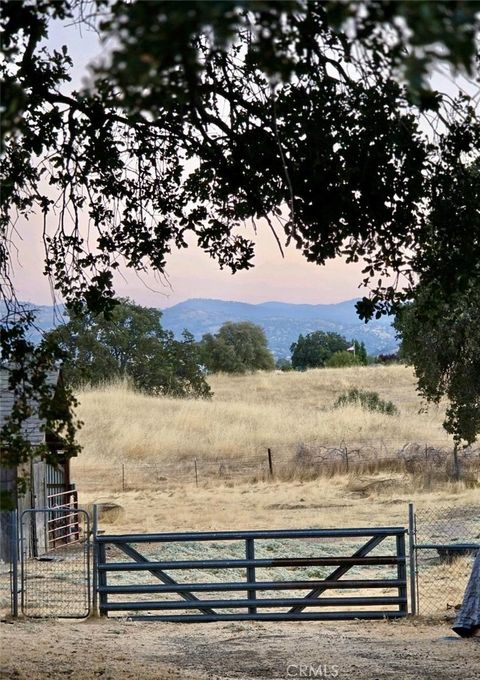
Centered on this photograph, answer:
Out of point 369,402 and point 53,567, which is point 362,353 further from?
point 53,567

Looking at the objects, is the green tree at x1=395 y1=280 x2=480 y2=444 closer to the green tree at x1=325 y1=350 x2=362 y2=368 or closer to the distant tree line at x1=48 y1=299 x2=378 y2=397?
the distant tree line at x1=48 y1=299 x2=378 y2=397

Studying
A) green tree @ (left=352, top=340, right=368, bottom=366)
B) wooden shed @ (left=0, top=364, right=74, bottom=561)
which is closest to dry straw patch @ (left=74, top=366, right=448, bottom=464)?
wooden shed @ (left=0, top=364, right=74, bottom=561)

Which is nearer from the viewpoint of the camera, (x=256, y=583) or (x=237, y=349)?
(x=256, y=583)

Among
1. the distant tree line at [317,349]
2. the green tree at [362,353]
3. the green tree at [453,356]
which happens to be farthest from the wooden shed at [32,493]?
the distant tree line at [317,349]

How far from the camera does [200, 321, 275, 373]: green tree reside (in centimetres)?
8494

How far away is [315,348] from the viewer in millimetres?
109000

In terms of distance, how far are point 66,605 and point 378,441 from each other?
28.8m

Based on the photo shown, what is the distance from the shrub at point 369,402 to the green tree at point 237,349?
88.0 ft

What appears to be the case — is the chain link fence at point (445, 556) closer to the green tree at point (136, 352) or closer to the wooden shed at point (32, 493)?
the wooden shed at point (32, 493)

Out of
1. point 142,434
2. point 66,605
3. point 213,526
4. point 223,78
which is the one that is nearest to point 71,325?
point 142,434

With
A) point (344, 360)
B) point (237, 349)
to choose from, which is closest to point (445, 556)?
point (237, 349)

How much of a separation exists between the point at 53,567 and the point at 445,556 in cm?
720

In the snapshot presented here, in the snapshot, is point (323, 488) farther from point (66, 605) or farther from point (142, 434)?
point (66, 605)

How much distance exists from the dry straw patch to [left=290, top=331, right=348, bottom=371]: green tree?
42979 mm
